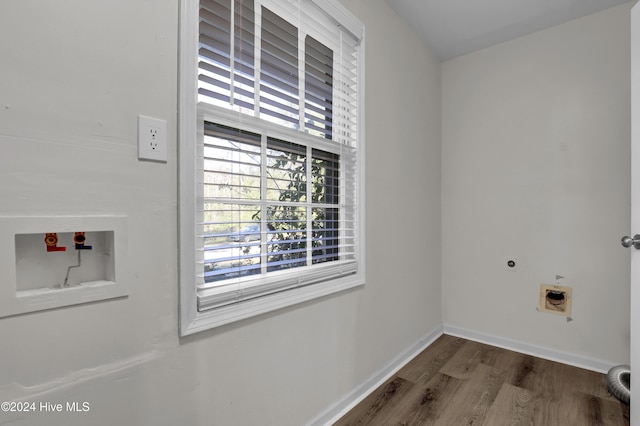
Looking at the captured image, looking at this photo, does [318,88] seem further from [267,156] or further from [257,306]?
[257,306]

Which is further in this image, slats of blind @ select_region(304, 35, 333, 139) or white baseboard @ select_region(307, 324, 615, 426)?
white baseboard @ select_region(307, 324, 615, 426)

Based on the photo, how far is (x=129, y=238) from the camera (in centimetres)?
93

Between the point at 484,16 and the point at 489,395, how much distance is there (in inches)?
95.2

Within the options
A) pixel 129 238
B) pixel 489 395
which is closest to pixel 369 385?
pixel 489 395

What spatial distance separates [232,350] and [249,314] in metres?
0.14

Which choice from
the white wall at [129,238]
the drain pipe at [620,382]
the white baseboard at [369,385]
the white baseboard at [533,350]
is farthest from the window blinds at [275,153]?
the drain pipe at [620,382]

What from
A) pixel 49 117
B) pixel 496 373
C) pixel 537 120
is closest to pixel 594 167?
pixel 537 120

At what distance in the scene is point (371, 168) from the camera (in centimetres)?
194

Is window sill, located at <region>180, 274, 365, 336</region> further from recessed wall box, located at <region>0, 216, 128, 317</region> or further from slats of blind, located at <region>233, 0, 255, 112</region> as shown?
slats of blind, located at <region>233, 0, 255, 112</region>

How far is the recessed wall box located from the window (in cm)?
19

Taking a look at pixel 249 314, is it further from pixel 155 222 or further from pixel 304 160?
pixel 304 160

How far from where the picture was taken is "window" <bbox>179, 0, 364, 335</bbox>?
1.11 meters

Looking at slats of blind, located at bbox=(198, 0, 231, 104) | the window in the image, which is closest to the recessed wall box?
the window

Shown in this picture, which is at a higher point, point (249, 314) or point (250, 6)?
point (250, 6)
